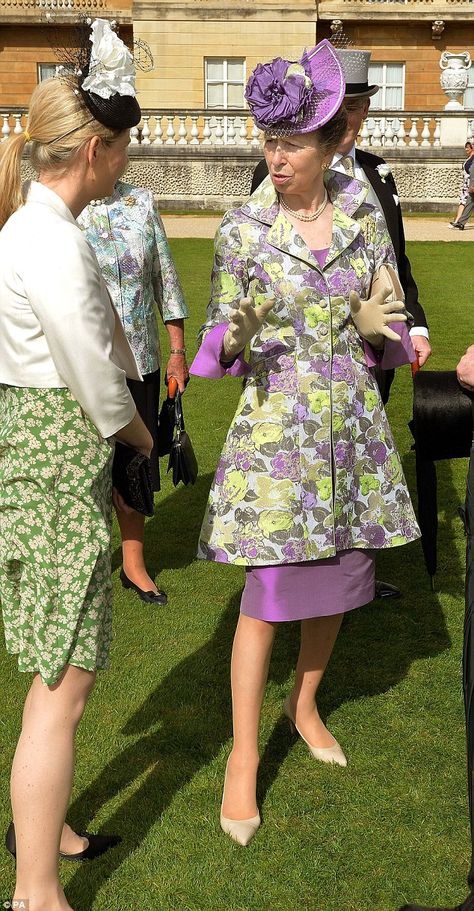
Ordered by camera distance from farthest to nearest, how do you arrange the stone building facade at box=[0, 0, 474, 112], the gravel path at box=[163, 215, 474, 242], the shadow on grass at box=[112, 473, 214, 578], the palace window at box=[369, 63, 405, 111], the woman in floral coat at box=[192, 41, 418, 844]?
the palace window at box=[369, 63, 405, 111]
the stone building facade at box=[0, 0, 474, 112]
the gravel path at box=[163, 215, 474, 242]
the shadow on grass at box=[112, 473, 214, 578]
the woman in floral coat at box=[192, 41, 418, 844]

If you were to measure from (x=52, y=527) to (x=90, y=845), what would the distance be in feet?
3.62


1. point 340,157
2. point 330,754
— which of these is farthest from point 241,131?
point 330,754

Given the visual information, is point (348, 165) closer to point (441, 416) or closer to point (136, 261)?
point (136, 261)

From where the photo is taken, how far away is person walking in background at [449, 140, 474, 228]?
2172 cm

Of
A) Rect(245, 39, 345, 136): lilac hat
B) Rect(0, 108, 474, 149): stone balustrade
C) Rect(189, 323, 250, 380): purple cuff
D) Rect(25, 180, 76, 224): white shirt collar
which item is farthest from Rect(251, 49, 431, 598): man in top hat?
Rect(0, 108, 474, 149): stone balustrade

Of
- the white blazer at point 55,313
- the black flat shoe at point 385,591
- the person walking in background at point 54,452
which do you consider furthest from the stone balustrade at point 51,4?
the white blazer at point 55,313

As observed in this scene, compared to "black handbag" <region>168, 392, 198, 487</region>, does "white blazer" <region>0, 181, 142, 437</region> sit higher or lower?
higher

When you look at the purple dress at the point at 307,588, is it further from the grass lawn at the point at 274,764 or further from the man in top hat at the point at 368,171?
the man in top hat at the point at 368,171

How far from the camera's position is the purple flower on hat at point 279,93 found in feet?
10.1

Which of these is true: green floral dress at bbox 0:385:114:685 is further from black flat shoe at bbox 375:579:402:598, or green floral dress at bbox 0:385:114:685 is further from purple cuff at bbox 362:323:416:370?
black flat shoe at bbox 375:579:402:598

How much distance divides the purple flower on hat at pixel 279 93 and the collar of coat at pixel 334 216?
0.86ft

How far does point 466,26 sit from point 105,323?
36.2 metres

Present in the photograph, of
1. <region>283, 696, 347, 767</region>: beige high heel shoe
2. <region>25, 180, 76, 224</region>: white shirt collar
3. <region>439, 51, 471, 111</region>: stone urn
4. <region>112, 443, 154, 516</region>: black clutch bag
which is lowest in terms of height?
<region>439, 51, 471, 111</region>: stone urn

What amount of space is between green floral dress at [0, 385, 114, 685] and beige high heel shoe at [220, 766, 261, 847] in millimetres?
868
